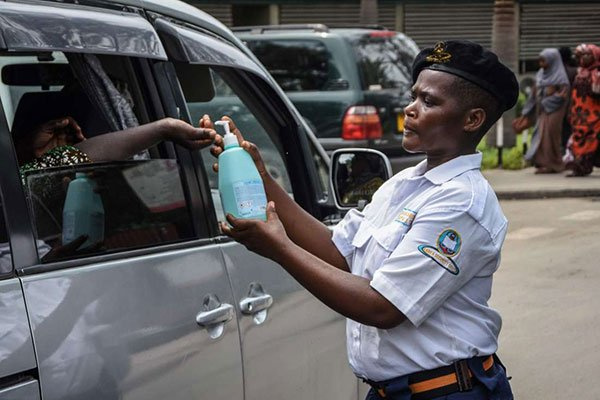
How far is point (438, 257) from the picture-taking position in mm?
2744

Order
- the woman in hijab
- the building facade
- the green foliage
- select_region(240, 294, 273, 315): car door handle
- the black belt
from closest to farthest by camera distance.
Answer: the black belt
select_region(240, 294, 273, 315): car door handle
the woman in hijab
the green foliage
the building facade

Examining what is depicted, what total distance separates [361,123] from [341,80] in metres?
0.55

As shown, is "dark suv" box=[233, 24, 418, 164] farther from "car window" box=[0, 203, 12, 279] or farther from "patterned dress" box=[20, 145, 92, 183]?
"car window" box=[0, 203, 12, 279]

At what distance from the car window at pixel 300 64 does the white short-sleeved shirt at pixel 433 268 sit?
10031mm

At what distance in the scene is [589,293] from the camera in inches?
358

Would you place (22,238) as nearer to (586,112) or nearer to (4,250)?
(4,250)

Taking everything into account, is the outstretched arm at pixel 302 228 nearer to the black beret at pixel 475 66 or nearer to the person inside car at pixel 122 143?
the person inside car at pixel 122 143

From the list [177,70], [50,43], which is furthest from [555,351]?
[50,43]

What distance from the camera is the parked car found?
266 cm

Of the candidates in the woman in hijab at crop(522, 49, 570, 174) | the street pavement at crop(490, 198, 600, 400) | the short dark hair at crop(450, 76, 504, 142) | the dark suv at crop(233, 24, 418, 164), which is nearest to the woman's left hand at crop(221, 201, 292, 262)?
the short dark hair at crop(450, 76, 504, 142)

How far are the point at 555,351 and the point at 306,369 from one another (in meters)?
3.96

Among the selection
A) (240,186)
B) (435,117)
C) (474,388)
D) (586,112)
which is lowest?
(586,112)

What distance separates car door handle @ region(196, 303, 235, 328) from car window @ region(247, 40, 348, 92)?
971cm

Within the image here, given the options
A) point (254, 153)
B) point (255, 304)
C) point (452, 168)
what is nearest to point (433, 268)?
point (452, 168)
